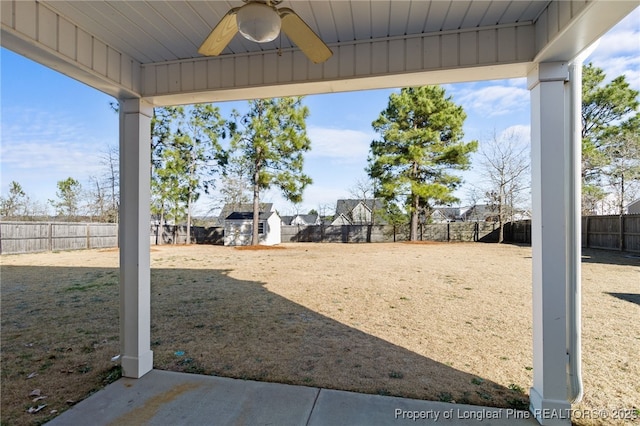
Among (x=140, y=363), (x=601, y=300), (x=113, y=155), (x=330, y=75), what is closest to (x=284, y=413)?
(x=140, y=363)

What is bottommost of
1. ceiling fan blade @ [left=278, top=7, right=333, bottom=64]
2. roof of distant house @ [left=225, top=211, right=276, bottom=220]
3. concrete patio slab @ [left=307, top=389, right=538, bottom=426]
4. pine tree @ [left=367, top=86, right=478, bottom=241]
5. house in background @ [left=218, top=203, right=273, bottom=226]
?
concrete patio slab @ [left=307, top=389, right=538, bottom=426]

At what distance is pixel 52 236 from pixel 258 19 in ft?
48.8

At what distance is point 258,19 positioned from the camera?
4.74ft

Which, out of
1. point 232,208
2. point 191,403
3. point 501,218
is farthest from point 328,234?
point 191,403

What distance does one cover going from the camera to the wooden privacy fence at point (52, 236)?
36.1 feet

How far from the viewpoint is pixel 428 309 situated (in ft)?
14.8

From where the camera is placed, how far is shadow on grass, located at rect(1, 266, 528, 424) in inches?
93.7

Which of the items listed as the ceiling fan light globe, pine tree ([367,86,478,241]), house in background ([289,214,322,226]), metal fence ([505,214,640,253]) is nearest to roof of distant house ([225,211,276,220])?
pine tree ([367,86,478,241])

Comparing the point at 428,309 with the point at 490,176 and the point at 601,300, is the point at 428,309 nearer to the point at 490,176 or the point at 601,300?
the point at 601,300

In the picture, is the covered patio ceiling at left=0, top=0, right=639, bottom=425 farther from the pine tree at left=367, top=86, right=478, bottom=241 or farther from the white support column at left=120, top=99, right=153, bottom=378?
the pine tree at left=367, top=86, right=478, bottom=241

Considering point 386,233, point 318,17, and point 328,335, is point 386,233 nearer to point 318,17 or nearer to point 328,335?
point 328,335

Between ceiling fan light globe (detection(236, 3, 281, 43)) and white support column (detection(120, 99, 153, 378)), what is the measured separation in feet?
5.08

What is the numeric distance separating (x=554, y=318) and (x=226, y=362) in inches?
99.5

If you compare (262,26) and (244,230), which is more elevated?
(262,26)
